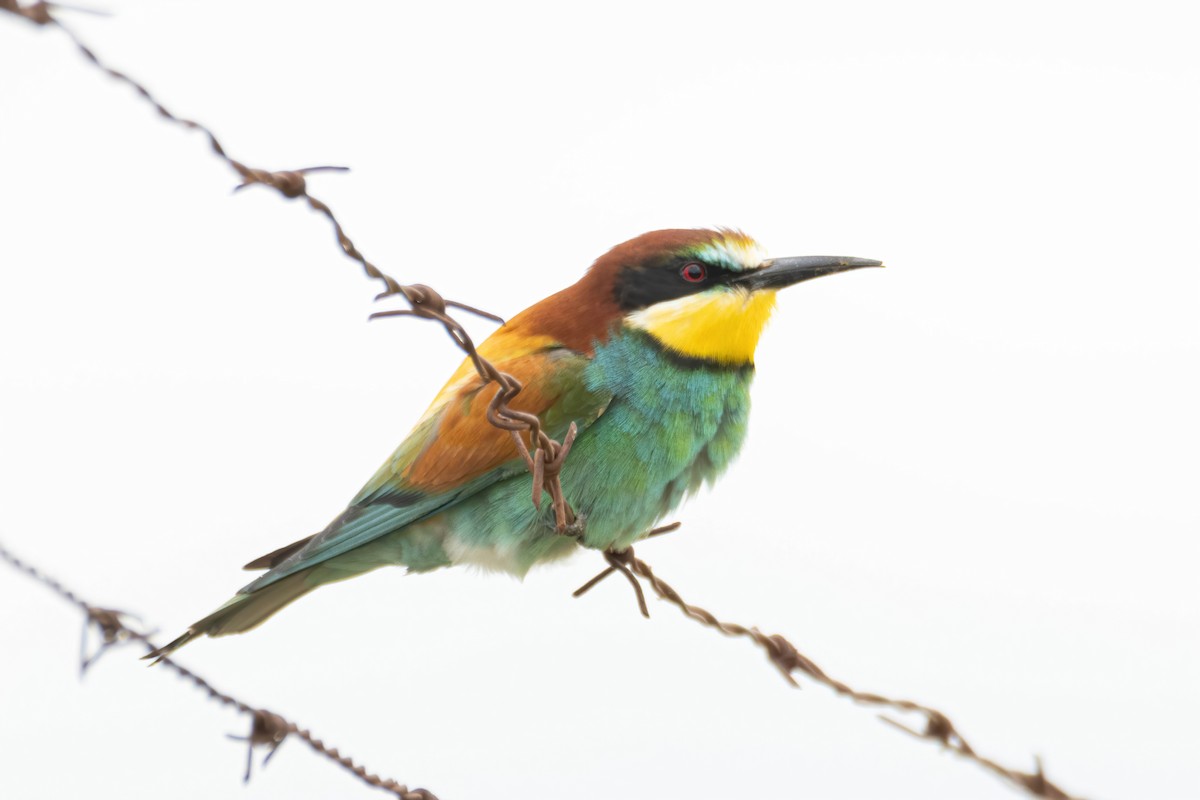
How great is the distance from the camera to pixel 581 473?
2.72 m

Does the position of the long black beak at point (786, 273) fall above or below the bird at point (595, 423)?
above

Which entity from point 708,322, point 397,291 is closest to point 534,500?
point 397,291

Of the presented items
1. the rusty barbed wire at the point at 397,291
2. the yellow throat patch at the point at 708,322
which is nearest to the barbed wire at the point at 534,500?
the rusty barbed wire at the point at 397,291

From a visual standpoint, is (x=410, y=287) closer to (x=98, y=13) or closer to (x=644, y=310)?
(x=98, y=13)

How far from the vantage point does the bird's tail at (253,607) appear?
2.82 m

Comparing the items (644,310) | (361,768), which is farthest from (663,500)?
(361,768)

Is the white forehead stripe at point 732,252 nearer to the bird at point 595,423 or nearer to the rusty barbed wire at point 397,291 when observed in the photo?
the bird at point 595,423

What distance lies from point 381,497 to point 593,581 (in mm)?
592

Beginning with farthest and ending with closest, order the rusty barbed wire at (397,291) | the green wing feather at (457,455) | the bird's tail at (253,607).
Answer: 1. the bird's tail at (253,607)
2. the green wing feather at (457,455)
3. the rusty barbed wire at (397,291)

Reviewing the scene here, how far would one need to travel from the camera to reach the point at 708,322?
281 cm

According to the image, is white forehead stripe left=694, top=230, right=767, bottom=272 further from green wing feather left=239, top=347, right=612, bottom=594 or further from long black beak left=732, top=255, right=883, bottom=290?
green wing feather left=239, top=347, right=612, bottom=594

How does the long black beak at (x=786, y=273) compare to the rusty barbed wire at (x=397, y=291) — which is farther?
the long black beak at (x=786, y=273)

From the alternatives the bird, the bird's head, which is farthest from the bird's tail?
the bird's head

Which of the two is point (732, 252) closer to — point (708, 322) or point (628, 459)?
point (708, 322)
